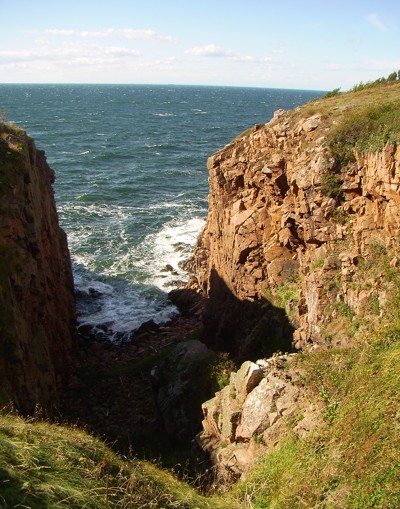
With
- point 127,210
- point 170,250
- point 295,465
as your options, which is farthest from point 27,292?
point 127,210

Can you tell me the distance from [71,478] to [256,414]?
603cm

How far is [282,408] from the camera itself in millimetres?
12766

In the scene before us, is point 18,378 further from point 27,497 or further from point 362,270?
point 362,270

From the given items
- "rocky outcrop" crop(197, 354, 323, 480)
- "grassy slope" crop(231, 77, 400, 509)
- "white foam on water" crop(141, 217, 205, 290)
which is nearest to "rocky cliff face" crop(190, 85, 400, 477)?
"rocky outcrop" crop(197, 354, 323, 480)

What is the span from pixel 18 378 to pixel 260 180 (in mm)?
15547

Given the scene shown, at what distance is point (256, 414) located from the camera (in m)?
13.2

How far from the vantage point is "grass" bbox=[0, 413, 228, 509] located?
796 cm

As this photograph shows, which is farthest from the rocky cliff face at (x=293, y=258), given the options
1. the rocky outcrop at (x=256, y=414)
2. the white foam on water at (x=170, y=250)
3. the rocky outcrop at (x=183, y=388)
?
the white foam on water at (x=170, y=250)

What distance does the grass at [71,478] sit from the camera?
796cm

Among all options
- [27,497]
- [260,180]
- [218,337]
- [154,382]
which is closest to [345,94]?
[260,180]

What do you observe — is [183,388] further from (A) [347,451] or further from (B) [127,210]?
(B) [127,210]

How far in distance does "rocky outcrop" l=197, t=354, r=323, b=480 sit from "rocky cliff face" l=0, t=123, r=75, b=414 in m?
7.40

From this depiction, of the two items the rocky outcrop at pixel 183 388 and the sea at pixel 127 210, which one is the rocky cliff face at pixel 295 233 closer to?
the rocky outcrop at pixel 183 388

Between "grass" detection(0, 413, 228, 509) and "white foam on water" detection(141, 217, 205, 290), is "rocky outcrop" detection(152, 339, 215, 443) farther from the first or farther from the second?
"white foam on water" detection(141, 217, 205, 290)
